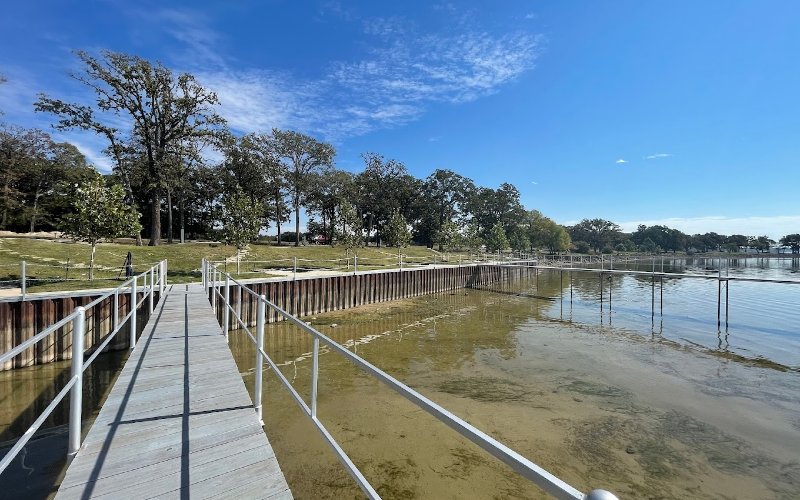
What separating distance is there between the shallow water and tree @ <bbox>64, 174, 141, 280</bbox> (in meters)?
8.96

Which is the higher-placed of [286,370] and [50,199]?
→ [50,199]

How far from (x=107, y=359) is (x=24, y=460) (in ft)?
20.7

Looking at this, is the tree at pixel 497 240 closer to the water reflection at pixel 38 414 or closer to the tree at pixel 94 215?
the tree at pixel 94 215

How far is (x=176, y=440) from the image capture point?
3793 mm

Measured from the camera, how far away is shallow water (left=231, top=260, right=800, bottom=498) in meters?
6.36

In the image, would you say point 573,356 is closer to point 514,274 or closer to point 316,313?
point 316,313

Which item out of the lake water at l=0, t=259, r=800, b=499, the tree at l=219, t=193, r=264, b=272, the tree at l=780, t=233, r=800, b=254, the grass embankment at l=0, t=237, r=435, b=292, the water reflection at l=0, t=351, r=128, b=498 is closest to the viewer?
the water reflection at l=0, t=351, r=128, b=498

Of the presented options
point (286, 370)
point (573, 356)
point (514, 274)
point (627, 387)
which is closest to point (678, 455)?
point (627, 387)

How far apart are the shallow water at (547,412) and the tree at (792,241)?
147m

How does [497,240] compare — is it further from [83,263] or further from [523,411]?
[523,411]

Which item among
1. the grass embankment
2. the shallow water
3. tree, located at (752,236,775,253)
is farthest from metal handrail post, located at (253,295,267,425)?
tree, located at (752,236,775,253)

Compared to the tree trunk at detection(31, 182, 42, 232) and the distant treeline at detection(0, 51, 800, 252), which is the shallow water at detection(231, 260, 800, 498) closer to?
the distant treeline at detection(0, 51, 800, 252)

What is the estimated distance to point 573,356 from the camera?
1373 cm

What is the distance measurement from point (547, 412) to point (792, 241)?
6842 inches
